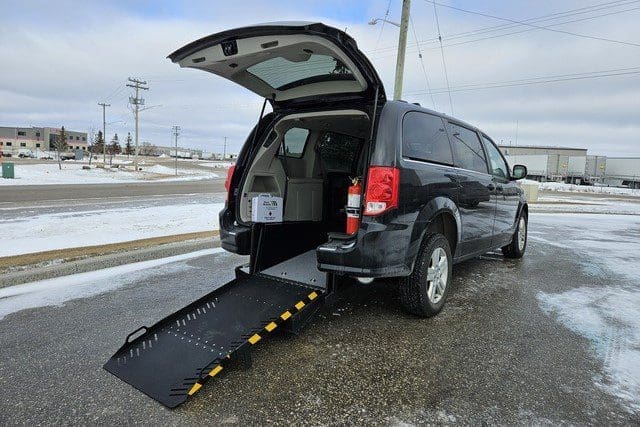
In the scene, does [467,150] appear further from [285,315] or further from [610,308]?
[285,315]

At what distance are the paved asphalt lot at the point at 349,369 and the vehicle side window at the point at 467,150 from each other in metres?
1.47

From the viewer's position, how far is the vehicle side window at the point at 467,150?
461 cm

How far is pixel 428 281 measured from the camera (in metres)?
3.98

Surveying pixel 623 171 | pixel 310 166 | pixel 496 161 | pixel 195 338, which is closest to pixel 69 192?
pixel 310 166

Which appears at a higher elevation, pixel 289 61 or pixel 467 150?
pixel 289 61

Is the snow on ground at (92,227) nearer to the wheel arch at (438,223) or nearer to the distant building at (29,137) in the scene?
the wheel arch at (438,223)

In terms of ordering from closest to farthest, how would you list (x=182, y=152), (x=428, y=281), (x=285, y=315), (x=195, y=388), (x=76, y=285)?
(x=195, y=388), (x=285, y=315), (x=428, y=281), (x=76, y=285), (x=182, y=152)

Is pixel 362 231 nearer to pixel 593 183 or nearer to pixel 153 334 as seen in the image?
pixel 153 334

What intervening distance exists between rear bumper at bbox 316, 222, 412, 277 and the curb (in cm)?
354

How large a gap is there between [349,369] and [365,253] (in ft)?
2.74

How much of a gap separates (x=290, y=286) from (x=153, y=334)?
1.15 metres

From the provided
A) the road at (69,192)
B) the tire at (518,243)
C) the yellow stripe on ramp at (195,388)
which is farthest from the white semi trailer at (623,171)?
the yellow stripe on ramp at (195,388)

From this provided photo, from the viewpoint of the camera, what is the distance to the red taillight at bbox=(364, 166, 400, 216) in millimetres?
3324

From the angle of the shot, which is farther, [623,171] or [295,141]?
[623,171]
